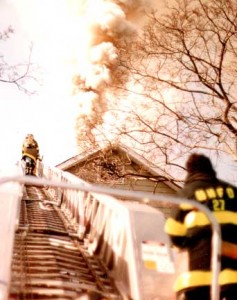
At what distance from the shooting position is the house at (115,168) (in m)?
15.4

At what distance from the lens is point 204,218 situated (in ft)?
9.10

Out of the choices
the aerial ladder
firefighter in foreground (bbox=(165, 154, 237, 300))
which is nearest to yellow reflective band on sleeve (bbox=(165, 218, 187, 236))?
firefighter in foreground (bbox=(165, 154, 237, 300))

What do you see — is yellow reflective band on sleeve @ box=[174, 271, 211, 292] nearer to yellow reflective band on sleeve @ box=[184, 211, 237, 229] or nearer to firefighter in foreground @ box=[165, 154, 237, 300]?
firefighter in foreground @ box=[165, 154, 237, 300]

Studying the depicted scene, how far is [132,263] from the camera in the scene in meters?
3.53

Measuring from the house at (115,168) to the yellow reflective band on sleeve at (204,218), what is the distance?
1173 cm

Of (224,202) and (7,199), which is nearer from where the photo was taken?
(224,202)

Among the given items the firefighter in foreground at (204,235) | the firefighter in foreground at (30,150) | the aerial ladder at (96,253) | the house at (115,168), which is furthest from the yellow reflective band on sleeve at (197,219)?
the house at (115,168)

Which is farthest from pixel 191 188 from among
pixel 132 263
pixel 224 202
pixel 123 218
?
pixel 123 218

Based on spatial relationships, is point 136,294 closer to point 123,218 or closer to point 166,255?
point 166,255

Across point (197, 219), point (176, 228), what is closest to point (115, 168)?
point (176, 228)

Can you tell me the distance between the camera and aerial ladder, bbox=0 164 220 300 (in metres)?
3.02

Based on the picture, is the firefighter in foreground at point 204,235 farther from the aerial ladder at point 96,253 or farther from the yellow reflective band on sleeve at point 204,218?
the aerial ladder at point 96,253

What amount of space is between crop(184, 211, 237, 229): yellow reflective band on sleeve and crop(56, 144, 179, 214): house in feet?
38.5

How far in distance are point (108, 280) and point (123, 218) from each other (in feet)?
2.74
